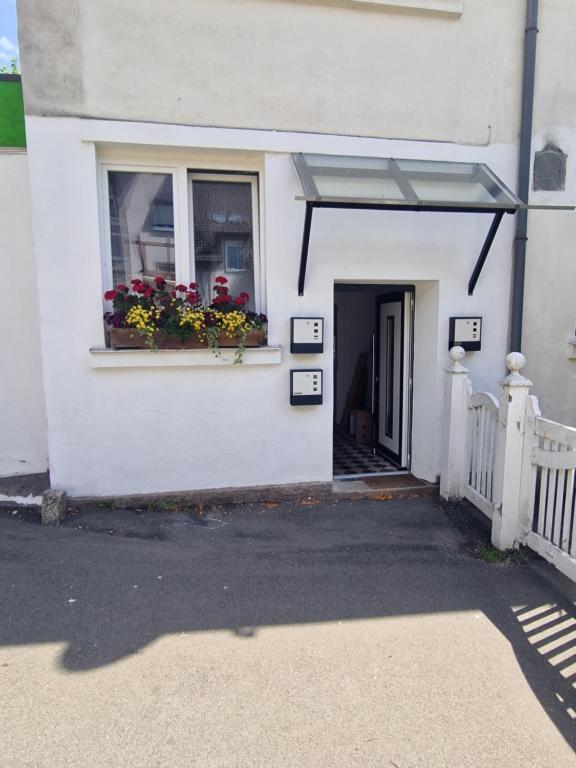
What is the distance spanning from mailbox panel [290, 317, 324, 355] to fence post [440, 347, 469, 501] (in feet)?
4.40

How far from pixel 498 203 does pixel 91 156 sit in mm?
3597

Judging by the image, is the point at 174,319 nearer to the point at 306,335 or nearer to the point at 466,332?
the point at 306,335

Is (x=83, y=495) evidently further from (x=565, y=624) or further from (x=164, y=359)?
(x=565, y=624)

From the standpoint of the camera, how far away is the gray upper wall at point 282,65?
158 inches

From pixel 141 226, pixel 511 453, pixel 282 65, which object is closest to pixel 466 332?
pixel 511 453

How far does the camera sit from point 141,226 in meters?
4.53

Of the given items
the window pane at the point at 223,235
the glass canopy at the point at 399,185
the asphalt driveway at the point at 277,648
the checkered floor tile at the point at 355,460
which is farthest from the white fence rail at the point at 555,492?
the window pane at the point at 223,235

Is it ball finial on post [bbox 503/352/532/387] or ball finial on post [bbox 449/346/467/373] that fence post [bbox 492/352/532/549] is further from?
ball finial on post [bbox 449/346/467/373]

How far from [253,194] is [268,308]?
120 cm

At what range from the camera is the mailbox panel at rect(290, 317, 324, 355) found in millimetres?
4512

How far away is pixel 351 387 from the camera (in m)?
8.43

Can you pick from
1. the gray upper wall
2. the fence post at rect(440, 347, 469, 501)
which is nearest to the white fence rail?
the fence post at rect(440, 347, 469, 501)

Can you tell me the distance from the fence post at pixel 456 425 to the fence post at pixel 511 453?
85 cm

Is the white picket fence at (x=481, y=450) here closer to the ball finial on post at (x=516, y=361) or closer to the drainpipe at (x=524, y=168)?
the ball finial on post at (x=516, y=361)
